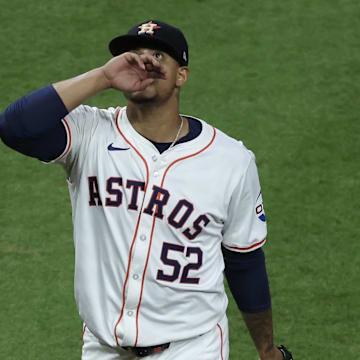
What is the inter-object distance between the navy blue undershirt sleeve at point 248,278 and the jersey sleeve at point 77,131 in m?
0.79

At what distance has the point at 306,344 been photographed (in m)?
5.68

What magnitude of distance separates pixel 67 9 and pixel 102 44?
2.68ft

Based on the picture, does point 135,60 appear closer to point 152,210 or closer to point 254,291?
point 152,210

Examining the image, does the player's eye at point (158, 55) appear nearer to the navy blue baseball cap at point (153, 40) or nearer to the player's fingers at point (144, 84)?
the navy blue baseball cap at point (153, 40)

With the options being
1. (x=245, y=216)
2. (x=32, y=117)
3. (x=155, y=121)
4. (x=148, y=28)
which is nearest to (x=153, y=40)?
(x=148, y=28)

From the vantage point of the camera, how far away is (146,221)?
3.80m

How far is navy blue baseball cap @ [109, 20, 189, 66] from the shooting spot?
12.4 feet

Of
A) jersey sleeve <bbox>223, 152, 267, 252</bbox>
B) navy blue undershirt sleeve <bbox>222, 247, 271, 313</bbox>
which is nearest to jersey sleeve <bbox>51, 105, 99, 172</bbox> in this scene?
jersey sleeve <bbox>223, 152, 267, 252</bbox>

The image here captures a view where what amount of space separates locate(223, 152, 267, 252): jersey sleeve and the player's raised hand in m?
0.62

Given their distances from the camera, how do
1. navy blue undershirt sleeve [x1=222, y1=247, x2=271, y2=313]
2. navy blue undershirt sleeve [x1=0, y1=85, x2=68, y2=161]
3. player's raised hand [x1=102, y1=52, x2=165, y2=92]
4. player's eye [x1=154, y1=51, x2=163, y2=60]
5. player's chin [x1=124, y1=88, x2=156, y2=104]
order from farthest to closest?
navy blue undershirt sleeve [x1=222, y1=247, x2=271, y2=313], player's eye [x1=154, y1=51, x2=163, y2=60], player's chin [x1=124, y1=88, x2=156, y2=104], player's raised hand [x1=102, y1=52, x2=165, y2=92], navy blue undershirt sleeve [x1=0, y1=85, x2=68, y2=161]

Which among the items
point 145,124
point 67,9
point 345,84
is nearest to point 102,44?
point 67,9

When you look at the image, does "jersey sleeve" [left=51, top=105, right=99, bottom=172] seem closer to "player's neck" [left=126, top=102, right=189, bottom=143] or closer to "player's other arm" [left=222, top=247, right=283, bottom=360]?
"player's neck" [left=126, top=102, right=189, bottom=143]

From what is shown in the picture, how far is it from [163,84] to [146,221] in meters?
0.56

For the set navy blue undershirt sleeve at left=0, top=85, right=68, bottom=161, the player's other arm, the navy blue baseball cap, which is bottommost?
the player's other arm
